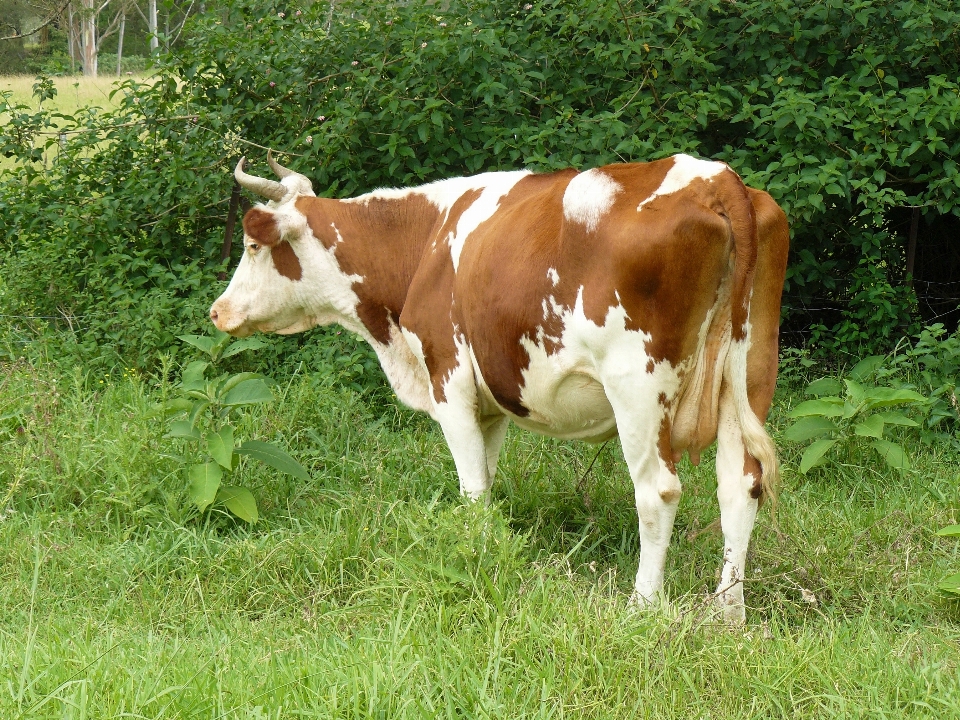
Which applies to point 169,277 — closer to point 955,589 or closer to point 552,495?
point 552,495

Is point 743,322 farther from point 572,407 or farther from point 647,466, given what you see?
point 572,407

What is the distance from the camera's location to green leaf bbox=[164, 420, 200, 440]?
4.54 m

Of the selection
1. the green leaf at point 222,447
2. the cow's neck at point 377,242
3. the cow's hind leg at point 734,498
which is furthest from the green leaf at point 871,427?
the green leaf at point 222,447

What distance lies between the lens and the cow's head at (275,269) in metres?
4.98

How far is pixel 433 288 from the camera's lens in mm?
4543

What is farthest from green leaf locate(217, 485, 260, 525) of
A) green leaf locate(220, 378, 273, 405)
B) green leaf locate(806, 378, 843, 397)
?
green leaf locate(806, 378, 843, 397)

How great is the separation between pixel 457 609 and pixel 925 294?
4.74 m

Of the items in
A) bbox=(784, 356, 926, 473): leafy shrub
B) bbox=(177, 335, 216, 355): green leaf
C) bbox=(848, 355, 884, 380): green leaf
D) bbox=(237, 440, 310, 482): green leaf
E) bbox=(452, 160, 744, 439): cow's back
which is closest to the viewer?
bbox=(452, 160, 744, 439): cow's back

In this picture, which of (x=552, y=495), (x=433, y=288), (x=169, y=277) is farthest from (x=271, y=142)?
(x=552, y=495)

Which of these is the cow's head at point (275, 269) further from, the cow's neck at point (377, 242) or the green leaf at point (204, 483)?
the green leaf at point (204, 483)

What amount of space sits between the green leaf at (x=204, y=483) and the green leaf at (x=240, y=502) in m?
0.07

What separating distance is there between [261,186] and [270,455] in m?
1.26

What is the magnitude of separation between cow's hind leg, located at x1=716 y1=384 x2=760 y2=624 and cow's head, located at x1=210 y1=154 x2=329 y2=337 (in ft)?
6.93

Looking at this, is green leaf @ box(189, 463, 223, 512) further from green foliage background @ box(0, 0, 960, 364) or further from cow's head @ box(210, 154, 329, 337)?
green foliage background @ box(0, 0, 960, 364)
